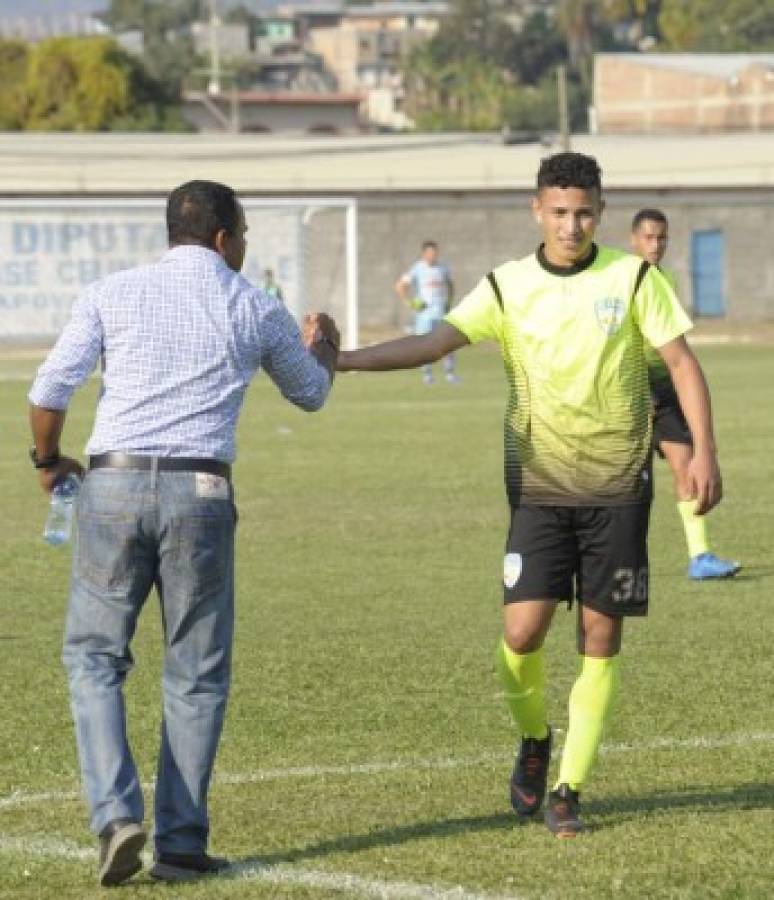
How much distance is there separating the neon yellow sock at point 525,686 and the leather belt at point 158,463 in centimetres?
142

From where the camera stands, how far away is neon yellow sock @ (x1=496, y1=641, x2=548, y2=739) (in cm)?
825

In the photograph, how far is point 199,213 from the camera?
7.32 meters

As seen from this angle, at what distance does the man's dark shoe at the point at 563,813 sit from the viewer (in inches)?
307

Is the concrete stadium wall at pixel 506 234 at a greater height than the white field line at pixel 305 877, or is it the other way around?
the white field line at pixel 305 877

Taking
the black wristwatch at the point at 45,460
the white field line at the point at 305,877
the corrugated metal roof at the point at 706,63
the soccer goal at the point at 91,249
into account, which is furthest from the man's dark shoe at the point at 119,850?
the corrugated metal roof at the point at 706,63

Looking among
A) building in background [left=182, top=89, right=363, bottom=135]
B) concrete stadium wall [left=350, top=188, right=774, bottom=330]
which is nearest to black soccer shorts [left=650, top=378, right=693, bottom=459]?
concrete stadium wall [left=350, top=188, right=774, bottom=330]

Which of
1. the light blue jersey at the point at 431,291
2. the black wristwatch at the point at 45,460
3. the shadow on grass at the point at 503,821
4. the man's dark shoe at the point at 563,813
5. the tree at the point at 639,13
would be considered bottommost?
the light blue jersey at the point at 431,291

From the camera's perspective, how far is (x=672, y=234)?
198ft

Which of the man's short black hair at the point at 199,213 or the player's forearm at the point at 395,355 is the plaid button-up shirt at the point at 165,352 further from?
the player's forearm at the point at 395,355

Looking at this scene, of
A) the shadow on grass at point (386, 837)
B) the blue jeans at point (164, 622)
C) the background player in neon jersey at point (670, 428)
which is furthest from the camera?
the background player in neon jersey at point (670, 428)

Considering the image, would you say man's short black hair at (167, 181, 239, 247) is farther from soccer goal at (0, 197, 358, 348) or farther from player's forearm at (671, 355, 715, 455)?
soccer goal at (0, 197, 358, 348)

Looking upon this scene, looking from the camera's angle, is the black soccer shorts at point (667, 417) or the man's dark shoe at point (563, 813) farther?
the black soccer shorts at point (667, 417)

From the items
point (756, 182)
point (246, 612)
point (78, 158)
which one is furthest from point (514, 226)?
point (246, 612)

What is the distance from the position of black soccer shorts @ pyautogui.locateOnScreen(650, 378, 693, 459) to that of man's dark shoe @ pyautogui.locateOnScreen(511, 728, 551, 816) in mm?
5930
